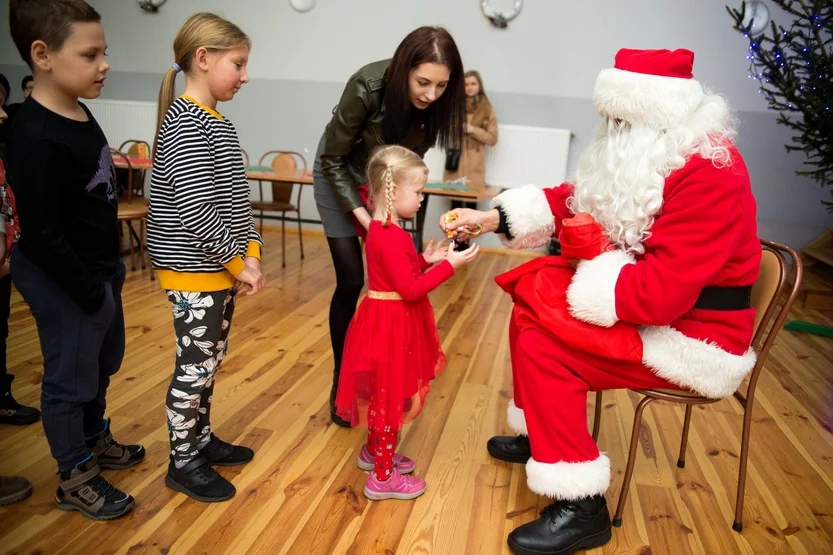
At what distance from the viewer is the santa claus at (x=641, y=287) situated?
152 cm

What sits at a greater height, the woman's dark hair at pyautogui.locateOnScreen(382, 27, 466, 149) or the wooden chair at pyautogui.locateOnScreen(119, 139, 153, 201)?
the woman's dark hair at pyautogui.locateOnScreen(382, 27, 466, 149)

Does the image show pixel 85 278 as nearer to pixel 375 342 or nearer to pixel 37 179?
pixel 37 179

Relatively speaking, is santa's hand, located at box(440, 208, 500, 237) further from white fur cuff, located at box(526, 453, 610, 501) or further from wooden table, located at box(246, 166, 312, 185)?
wooden table, located at box(246, 166, 312, 185)

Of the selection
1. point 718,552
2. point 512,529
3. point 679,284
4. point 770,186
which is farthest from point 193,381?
point 770,186

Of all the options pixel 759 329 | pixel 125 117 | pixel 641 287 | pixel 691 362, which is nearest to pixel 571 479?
pixel 691 362

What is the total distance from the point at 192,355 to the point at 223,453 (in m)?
0.43

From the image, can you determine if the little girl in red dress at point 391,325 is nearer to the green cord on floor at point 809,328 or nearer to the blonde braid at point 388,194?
the blonde braid at point 388,194

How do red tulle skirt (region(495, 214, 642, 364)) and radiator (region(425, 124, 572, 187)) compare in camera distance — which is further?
radiator (region(425, 124, 572, 187))

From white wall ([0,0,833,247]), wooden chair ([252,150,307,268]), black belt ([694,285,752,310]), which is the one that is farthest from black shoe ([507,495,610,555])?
white wall ([0,0,833,247])

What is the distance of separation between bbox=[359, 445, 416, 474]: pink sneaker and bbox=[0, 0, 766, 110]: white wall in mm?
4244

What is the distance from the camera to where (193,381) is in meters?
1.73

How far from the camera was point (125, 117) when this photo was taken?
6.02m

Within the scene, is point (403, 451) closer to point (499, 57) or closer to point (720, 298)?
point (720, 298)

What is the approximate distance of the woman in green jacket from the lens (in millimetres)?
1974
